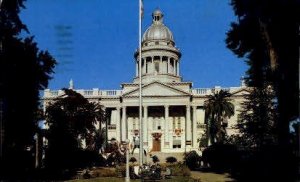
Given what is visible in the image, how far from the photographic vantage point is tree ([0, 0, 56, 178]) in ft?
98.6

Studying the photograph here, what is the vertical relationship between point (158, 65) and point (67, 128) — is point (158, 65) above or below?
above

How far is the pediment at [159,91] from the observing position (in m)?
101

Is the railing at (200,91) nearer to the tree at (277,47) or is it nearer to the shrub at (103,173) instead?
the shrub at (103,173)

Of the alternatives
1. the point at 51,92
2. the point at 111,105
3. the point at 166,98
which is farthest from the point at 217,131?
the point at 51,92

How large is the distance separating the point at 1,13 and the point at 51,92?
75655mm

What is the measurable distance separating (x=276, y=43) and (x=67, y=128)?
1551 inches

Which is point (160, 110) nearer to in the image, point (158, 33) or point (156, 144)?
point (156, 144)

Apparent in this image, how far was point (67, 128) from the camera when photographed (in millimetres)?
64938

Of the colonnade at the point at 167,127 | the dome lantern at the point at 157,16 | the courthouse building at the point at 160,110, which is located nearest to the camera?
the colonnade at the point at 167,127

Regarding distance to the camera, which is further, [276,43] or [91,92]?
[91,92]

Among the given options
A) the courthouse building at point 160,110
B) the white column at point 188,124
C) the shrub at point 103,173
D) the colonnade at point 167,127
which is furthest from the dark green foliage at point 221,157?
the colonnade at point 167,127

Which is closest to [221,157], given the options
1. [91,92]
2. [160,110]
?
[160,110]

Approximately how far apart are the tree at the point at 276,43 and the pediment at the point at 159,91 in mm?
68746

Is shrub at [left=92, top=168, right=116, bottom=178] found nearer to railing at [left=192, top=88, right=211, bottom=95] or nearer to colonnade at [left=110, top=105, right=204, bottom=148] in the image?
colonnade at [left=110, top=105, right=204, bottom=148]
